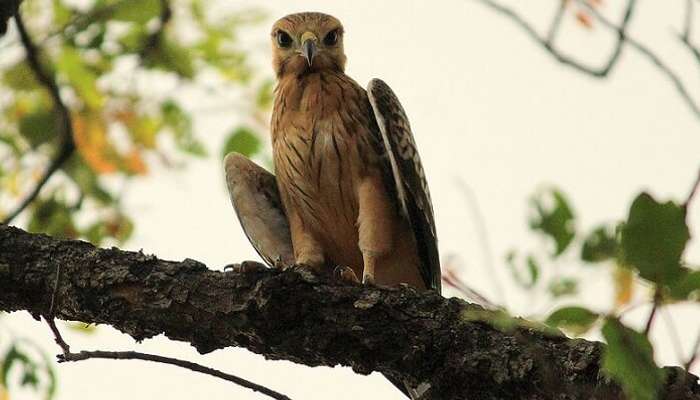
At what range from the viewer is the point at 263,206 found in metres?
6.27

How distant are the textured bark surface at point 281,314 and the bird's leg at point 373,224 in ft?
5.35

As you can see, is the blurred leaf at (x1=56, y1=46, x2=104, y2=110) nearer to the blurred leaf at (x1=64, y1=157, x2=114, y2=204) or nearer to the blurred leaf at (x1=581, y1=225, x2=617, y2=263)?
the blurred leaf at (x1=64, y1=157, x2=114, y2=204)

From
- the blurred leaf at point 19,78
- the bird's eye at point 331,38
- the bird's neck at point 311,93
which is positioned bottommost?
the blurred leaf at point 19,78

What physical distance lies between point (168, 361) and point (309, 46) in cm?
353

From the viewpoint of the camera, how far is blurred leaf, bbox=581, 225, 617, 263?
1.77 meters

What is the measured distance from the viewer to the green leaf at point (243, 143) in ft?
18.3

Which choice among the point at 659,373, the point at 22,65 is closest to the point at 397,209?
the point at 22,65

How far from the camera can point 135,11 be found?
5.34 meters

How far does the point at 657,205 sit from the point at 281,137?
4.50 metres

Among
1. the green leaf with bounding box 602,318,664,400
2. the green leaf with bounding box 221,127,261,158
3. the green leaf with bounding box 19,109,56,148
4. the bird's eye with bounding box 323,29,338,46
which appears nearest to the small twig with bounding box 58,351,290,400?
the green leaf with bounding box 602,318,664,400

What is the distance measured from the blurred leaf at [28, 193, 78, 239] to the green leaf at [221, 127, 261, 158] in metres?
1.04

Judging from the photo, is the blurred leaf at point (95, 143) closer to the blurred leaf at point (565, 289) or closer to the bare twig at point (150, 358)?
the bare twig at point (150, 358)

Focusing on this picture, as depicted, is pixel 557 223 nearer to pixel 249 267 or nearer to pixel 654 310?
pixel 654 310

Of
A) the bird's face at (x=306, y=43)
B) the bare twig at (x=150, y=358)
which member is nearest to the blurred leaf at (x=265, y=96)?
the bird's face at (x=306, y=43)
